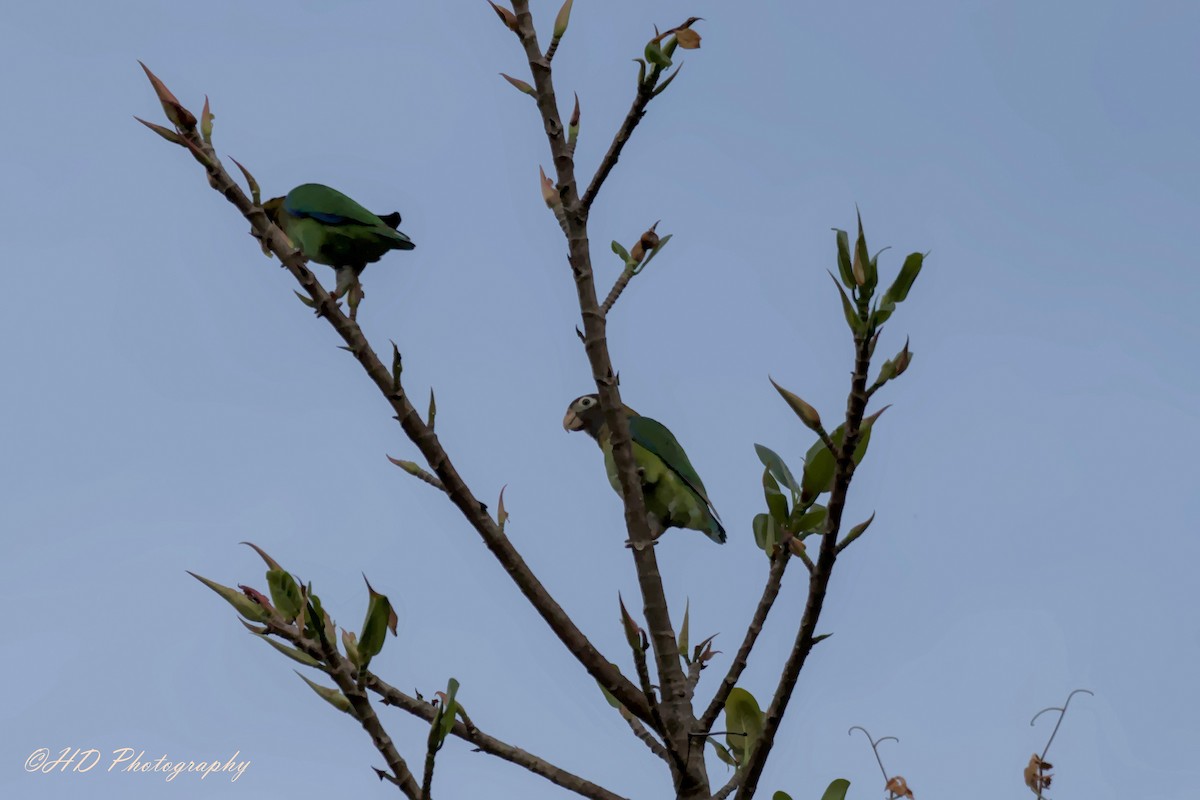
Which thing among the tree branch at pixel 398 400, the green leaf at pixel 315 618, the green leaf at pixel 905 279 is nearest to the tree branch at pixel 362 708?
the green leaf at pixel 315 618

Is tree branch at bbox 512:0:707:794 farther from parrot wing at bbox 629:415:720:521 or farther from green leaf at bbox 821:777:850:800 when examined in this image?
parrot wing at bbox 629:415:720:521

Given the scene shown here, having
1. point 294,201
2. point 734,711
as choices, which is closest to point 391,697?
point 734,711

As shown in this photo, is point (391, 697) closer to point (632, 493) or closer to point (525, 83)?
point (632, 493)

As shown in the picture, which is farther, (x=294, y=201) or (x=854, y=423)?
(x=294, y=201)

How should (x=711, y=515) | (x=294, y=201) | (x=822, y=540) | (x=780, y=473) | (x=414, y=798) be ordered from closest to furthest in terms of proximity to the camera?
(x=414, y=798) → (x=822, y=540) → (x=780, y=473) → (x=711, y=515) → (x=294, y=201)

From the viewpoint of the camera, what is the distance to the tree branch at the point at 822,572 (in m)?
2.10

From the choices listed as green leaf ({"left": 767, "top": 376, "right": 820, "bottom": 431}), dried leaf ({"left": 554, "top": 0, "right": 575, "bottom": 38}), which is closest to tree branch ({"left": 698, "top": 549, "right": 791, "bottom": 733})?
green leaf ({"left": 767, "top": 376, "right": 820, "bottom": 431})

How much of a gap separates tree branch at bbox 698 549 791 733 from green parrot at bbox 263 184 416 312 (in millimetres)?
4029

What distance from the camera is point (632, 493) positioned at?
9.91 ft

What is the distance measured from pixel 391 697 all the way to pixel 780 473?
108 centimetres

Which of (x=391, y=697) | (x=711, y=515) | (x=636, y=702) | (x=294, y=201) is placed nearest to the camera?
(x=391, y=697)

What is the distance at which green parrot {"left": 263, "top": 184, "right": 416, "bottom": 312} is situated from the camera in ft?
21.3

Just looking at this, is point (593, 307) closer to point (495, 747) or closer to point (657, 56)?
point (657, 56)

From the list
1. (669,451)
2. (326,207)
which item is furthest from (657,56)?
(326,207)
